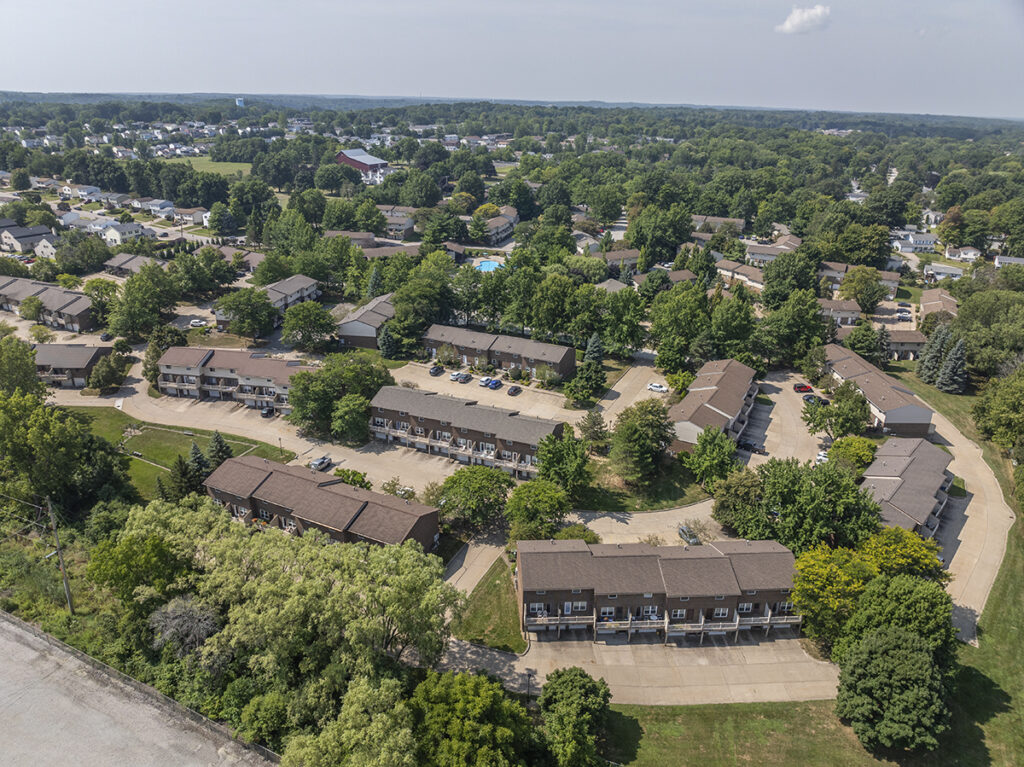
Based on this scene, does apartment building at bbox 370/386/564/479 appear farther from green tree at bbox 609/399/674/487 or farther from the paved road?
the paved road

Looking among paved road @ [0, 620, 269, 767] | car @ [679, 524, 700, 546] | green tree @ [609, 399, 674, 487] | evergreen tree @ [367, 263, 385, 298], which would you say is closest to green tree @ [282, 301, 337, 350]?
evergreen tree @ [367, 263, 385, 298]

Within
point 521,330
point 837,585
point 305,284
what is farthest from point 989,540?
point 305,284

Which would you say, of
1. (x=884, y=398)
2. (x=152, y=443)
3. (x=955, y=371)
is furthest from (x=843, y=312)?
(x=152, y=443)

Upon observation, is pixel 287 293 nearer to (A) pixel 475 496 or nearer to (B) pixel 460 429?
(B) pixel 460 429

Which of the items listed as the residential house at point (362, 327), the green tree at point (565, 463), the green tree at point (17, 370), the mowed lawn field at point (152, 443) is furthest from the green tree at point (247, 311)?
the green tree at point (565, 463)

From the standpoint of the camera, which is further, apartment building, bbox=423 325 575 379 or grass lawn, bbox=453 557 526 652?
apartment building, bbox=423 325 575 379

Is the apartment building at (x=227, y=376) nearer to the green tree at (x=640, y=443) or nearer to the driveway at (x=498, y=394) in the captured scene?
the driveway at (x=498, y=394)
